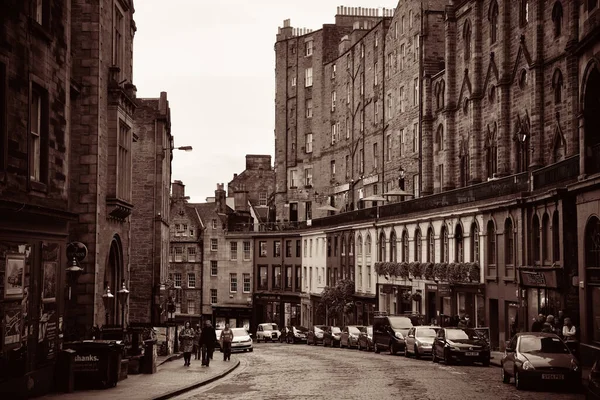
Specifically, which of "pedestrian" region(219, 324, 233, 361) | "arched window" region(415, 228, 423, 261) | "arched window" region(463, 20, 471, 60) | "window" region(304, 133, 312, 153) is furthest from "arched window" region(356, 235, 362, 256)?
"pedestrian" region(219, 324, 233, 361)

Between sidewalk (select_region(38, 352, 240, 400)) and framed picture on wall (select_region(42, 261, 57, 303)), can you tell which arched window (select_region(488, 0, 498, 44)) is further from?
framed picture on wall (select_region(42, 261, 57, 303))

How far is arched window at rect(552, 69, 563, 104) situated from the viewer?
4497cm

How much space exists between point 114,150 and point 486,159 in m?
28.0

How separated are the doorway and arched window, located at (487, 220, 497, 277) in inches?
56.5

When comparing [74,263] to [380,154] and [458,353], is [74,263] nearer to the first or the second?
[458,353]

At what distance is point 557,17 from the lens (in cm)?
4522

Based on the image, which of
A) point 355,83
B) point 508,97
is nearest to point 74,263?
point 508,97

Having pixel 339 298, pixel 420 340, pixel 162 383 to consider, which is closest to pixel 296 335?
pixel 339 298

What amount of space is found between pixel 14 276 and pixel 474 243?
31722 mm

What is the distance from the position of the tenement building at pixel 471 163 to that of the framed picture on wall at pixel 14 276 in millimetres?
17689

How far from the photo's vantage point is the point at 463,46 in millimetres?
57344

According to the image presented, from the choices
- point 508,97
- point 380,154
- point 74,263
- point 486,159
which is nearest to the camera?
point 74,263

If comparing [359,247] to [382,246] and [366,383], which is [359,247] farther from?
[366,383]

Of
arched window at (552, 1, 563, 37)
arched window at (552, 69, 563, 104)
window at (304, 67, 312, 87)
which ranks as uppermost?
window at (304, 67, 312, 87)
